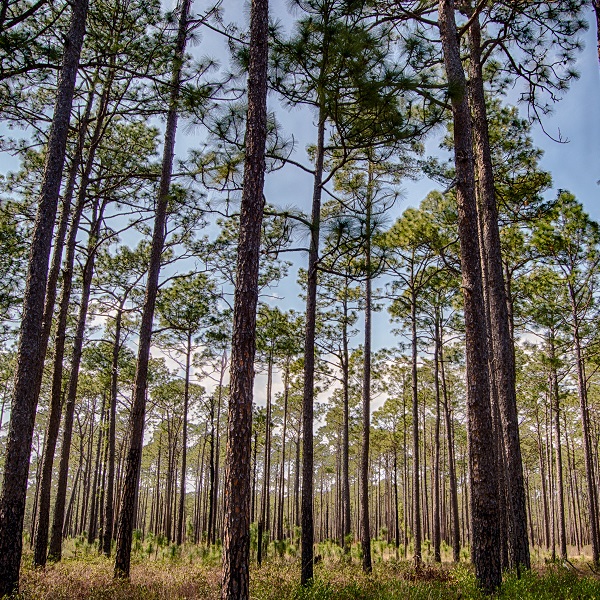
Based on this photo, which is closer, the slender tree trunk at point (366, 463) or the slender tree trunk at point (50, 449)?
the slender tree trunk at point (50, 449)

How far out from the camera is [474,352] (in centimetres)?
589

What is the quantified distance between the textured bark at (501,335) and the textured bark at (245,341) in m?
4.21

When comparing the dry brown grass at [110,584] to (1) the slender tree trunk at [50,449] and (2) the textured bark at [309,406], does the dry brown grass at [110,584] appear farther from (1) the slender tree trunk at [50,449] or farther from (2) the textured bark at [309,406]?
(2) the textured bark at [309,406]

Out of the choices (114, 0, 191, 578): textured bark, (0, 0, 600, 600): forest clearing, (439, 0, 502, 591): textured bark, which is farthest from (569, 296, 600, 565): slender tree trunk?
(114, 0, 191, 578): textured bark

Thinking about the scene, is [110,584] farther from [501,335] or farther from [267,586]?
[501,335]

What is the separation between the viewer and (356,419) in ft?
83.5

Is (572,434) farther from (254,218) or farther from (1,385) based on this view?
(1,385)

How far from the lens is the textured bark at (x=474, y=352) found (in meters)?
5.37

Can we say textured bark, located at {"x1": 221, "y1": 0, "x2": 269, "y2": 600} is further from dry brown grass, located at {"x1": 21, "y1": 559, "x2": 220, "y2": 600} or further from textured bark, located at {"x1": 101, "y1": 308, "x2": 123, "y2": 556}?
textured bark, located at {"x1": 101, "y1": 308, "x2": 123, "y2": 556}

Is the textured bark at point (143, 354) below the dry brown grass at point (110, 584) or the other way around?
the other way around

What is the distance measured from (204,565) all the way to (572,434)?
23187 millimetres

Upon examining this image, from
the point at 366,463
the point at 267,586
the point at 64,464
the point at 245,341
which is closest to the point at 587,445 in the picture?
the point at 366,463

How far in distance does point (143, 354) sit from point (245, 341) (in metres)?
4.16

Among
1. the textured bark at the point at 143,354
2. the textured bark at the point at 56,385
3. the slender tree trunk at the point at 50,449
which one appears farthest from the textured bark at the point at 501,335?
the slender tree trunk at the point at 50,449
